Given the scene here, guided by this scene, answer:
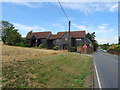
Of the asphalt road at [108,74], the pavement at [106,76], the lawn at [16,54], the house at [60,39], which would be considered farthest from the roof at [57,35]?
the pavement at [106,76]

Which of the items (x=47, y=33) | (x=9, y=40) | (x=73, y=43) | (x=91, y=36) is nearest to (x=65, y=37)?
(x=73, y=43)

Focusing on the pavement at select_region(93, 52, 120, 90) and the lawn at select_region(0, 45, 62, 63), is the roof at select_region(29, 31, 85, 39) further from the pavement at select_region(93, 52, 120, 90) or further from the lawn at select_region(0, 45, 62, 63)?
the pavement at select_region(93, 52, 120, 90)

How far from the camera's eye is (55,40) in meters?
53.2

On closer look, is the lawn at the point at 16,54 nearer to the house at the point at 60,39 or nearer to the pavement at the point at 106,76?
the pavement at the point at 106,76

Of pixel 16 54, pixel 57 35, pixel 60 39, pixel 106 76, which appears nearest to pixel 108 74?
pixel 106 76

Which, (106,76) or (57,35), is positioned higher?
(57,35)

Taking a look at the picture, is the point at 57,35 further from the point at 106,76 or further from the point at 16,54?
the point at 106,76

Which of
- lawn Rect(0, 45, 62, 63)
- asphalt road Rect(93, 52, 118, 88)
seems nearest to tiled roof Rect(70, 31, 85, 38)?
lawn Rect(0, 45, 62, 63)

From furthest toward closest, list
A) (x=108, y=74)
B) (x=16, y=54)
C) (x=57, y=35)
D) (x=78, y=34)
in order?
1. (x=57, y=35)
2. (x=78, y=34)
3. (x=16, y=54)
4. (x=108, y=74)

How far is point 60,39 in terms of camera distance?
5106 cm

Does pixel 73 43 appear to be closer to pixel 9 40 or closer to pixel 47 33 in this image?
pixel 47 33

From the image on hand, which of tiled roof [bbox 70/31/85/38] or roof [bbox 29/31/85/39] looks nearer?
tiled roof [bbox 70/31/85/38]

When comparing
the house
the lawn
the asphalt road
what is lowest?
the asphalt road

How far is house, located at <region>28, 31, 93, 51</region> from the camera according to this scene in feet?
162
